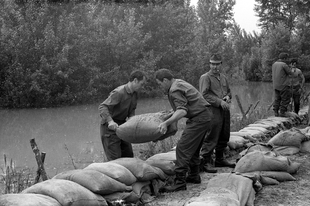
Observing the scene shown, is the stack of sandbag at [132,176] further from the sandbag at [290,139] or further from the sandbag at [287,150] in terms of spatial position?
the sandbag at [290,139]

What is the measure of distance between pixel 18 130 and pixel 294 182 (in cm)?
959

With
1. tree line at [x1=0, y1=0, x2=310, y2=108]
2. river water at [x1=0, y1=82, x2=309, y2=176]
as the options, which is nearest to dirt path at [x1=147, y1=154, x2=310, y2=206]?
river water at [x1=0, y1=82, x2=309, y2=176]

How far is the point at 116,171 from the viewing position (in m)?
4.28

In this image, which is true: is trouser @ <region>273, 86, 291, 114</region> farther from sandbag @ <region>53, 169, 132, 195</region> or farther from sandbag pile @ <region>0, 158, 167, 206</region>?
sandbag @ <region>53, 169, 132, 195</region>

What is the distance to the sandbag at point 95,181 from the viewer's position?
3906mm

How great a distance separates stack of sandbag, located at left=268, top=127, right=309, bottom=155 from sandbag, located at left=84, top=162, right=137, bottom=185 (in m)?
3.16

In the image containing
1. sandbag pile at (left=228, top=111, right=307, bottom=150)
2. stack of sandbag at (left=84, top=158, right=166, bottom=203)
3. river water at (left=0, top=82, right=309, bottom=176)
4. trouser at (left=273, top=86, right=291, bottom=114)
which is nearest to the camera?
stack of sandbag at (left=84, top=158, right=166, bottom=203)

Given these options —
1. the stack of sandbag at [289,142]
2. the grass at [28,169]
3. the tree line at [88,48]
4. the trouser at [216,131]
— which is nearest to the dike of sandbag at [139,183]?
the stack of sandbag at [289,142]

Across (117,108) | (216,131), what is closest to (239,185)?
(216,131)

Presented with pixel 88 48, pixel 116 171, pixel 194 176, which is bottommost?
pixel 194 176

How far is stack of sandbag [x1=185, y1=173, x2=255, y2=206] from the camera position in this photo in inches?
146

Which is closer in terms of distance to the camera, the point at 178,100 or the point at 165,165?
the point at 178,100

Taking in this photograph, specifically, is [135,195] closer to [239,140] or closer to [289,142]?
[239,140]

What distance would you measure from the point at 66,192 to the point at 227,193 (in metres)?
1.56
